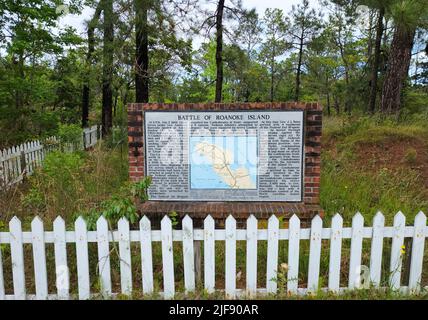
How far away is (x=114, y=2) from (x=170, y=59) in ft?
7.44

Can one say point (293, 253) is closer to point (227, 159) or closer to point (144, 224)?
point (144, 224)

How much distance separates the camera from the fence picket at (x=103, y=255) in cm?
283

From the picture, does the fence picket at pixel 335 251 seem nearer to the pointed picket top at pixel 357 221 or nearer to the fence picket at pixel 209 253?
the pointed picket top at pixel 357 221

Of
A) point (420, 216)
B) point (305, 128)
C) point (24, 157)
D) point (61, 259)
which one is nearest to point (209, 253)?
point (61, 259)

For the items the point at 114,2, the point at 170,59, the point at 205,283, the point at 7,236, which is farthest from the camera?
the point at 170,59

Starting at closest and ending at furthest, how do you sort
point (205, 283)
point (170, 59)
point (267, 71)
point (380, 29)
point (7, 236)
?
point (7, 236), point (205, 283), point (170, 59), point (380, 29), point (267, 71)

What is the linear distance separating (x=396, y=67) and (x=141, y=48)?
719cm

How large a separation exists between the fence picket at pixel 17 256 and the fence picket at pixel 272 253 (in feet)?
7.19

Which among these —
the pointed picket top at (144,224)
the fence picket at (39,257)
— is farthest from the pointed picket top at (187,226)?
the fence picket at (39,257)

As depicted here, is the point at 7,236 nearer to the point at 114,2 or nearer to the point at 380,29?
the point at 114,2

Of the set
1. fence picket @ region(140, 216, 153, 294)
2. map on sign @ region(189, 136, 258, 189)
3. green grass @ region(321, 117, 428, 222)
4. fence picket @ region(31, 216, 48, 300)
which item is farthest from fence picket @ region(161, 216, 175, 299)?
green grass @ region(321, 117, 428, 222)

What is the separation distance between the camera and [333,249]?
294 cm

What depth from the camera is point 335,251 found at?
294cm
